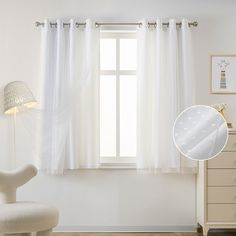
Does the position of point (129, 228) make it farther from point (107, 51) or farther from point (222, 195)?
point (107, 51)

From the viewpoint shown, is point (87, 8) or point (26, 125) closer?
point (26, 125)

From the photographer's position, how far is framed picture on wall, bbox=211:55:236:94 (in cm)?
472

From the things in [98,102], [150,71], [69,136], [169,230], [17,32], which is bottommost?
[169,230]

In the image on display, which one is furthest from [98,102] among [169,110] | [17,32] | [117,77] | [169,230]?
[169,230]

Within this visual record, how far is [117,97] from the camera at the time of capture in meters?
4.74

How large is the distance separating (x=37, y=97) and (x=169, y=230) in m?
1.82

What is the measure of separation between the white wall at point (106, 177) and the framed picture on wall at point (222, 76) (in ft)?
0.19

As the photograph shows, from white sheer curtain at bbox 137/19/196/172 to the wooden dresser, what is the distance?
288 millimetres

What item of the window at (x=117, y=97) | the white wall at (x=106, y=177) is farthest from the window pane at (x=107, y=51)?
the white wall at (x=106, y=177)

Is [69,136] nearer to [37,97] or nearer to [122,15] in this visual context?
[37,97]

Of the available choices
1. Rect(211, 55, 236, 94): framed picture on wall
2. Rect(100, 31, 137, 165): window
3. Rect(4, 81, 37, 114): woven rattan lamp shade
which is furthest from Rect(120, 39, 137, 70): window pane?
Rect(4, 81, 37, 114): woven rattan lamp shade

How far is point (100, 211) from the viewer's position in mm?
4676

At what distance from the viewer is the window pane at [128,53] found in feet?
15.7

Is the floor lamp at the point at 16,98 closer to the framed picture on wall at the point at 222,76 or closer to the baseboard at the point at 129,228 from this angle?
the baseboard at the point at 129,228
